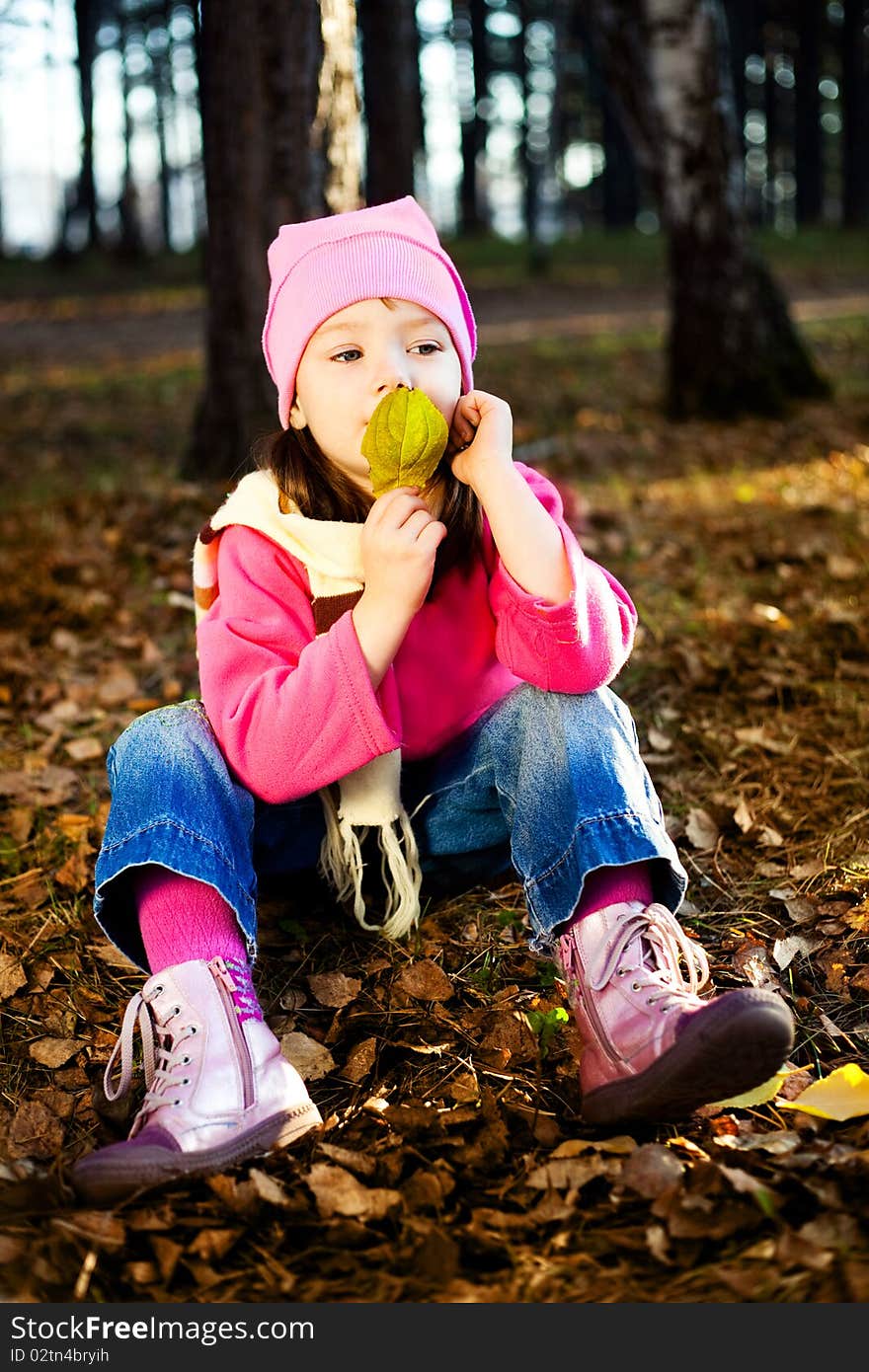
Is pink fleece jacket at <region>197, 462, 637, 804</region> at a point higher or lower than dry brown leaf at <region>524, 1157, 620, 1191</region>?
higher

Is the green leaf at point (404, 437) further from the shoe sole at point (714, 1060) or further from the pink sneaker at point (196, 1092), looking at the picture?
the shoe sole at point (714, 1060)

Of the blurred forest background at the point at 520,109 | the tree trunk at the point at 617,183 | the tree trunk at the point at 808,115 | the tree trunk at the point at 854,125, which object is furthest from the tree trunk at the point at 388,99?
the tree trunk at the point at 617,183

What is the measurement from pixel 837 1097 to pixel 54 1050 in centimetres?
134

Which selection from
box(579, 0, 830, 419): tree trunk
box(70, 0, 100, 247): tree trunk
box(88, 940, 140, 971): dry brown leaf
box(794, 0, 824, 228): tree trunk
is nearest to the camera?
box(88, 940, 140, 971): dry brown leaf

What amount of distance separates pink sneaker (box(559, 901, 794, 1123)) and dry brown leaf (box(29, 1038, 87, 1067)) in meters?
0.89

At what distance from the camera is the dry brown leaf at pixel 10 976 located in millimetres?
2463

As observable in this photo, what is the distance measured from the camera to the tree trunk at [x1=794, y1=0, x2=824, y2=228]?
26203 millimetres

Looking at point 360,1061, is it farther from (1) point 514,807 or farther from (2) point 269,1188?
(1) point 514,807

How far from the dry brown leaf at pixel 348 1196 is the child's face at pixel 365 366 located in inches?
46.6

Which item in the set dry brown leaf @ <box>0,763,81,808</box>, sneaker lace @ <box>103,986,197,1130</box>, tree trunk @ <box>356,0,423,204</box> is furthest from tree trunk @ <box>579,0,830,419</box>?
sneaker lace @ <box>103,986,197,1130</box>

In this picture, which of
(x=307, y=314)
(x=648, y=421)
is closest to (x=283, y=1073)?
(x=307, y=314)

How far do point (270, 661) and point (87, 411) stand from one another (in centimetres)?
821

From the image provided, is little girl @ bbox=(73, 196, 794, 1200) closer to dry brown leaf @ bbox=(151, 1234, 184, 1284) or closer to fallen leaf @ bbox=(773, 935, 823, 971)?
dry brown leaf @ bbox=(151, 1234, 184, 1284)

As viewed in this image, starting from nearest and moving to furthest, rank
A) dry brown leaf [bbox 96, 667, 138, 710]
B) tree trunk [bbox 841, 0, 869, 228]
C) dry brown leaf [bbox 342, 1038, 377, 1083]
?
dry brown leaf [bbox 342, 1038, 377, 1083] → dry brown leaf [bbox 96, 667, 138, 710] → tree trunk [bbox 841, 0, 869, 228]
